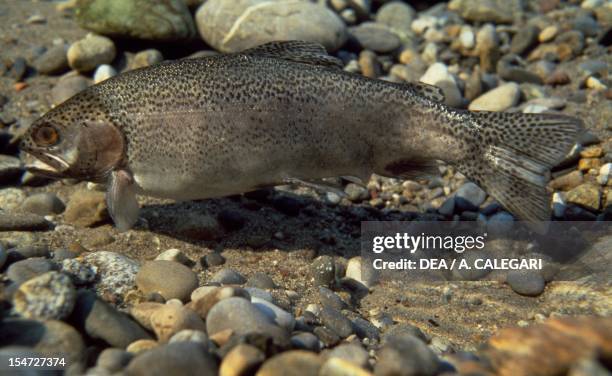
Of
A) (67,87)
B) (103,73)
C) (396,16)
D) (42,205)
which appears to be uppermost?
(396,16)

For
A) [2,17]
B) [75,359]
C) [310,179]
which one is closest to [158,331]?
[75,359]

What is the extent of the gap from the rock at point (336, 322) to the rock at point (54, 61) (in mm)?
5408

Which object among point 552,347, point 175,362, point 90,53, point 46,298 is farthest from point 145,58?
point 552,347

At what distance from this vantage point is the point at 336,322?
Answer: 3.57 meters

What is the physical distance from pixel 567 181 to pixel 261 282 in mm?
3496

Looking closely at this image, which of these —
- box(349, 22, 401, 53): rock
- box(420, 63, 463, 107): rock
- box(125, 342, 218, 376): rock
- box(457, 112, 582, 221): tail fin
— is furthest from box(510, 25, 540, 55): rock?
box(125, 342, 218, 376): rock

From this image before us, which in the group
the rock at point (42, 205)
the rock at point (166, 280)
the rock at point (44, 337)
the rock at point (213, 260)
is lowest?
the rock at point (213, 260)

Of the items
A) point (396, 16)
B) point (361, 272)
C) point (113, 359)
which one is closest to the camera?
point (113, 359)

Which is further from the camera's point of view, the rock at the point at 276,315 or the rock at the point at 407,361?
the rock at the point at 276,315

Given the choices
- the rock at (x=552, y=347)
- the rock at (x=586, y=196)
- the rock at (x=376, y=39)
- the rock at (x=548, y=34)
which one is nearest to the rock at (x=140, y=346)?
the rock at (x=552, y=347)

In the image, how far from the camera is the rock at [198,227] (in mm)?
4926

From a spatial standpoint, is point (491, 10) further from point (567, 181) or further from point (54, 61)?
point (54, 61)

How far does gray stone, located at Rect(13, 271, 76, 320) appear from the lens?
2.73m

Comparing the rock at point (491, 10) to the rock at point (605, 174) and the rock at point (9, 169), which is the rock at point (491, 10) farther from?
the rock at point (9, 169)
